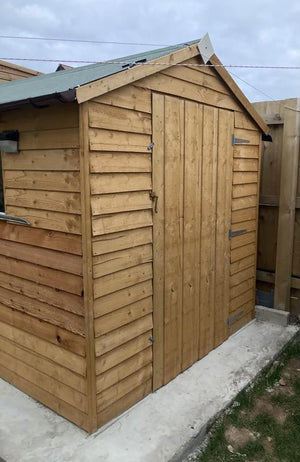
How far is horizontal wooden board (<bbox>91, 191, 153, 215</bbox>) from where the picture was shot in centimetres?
262

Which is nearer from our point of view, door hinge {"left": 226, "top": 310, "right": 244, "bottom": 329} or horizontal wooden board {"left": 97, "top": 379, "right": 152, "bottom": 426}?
horizontal wooden board {"left": 97, "top": 379, "right": 152, "bottom": 426}

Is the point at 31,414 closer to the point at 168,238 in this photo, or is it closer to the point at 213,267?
the point at 168,238

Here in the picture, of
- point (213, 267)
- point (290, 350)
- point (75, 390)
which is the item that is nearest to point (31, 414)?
point (75, 390)

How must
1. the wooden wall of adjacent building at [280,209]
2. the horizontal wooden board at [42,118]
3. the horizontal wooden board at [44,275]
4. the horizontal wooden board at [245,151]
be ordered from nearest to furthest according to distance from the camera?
the horizontal wooden board at [42,118] < the horizontal wooden board at [44,275] < the horizontal wooden board at [245,151] < the wooden wall of adjacent building at [280,209]

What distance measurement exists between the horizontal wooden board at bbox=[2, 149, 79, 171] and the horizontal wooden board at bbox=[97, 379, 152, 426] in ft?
6.38

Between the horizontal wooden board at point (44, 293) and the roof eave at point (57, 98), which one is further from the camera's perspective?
the horizontal wooden board at point (44, 293)

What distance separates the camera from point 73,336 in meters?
2.84

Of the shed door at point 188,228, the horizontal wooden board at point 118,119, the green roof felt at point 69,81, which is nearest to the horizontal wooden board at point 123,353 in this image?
the shed door at point 188,228

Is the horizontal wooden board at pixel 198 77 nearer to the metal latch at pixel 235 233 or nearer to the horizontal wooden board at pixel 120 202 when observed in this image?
the horizontal wooden board at pixel 120 202

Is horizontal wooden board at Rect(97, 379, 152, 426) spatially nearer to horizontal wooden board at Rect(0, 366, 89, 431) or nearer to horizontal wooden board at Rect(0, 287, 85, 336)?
horizontal wooden board at Rect(0, 366, 89, 431)

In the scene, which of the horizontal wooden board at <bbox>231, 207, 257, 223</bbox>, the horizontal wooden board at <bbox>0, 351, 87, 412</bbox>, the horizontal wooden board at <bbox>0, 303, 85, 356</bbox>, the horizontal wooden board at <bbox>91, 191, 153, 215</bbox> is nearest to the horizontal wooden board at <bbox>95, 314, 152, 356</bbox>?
the horizontal wooden board at <bbox>0, 303, 85, 356</bbox>

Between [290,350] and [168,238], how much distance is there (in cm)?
228

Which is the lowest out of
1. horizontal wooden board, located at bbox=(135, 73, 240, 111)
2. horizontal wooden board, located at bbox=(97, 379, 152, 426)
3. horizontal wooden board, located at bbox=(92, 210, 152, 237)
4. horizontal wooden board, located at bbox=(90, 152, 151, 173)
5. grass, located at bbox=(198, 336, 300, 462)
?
grass, located at bbox=(198, 336, 300, 462)

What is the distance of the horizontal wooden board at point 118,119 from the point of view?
253cm
